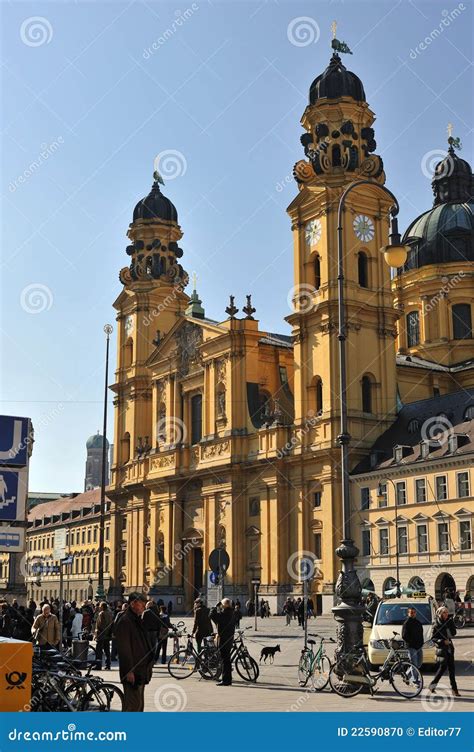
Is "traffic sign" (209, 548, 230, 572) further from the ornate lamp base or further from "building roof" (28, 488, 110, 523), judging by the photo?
"building roof" (28, 488, 110, 523)

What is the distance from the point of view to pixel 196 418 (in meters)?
73.4

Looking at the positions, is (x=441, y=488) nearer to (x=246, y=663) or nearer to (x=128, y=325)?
(x=246, y=663)

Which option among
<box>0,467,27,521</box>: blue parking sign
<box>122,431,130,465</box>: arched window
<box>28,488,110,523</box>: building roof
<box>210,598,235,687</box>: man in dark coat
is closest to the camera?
<box>0,467,27,521</box>: blue parking sign

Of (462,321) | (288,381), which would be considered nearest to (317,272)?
(288,381)

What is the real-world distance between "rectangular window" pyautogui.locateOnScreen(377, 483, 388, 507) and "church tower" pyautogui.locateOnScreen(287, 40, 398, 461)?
387 cm

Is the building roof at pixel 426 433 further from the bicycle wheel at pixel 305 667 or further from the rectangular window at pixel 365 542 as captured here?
the bicycle wheel at pixel 305 667

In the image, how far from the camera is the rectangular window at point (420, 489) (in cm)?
5293

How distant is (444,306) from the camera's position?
76812 mm

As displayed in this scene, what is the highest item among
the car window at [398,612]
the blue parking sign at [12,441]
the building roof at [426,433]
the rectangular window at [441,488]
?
the building roof at [426,433]

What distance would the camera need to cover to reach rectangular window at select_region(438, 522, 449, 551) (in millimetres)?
50812

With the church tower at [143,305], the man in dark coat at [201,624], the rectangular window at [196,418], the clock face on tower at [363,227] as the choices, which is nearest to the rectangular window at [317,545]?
the rectangular window at [196,418]

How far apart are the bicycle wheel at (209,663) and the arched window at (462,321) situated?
2245 inches

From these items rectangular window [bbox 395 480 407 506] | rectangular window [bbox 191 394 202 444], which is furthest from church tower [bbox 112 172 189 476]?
rectangular window [bbox 395 480 407 506]

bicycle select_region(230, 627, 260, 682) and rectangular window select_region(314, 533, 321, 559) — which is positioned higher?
rectangular window select_region(314, 533, 321, 559)
